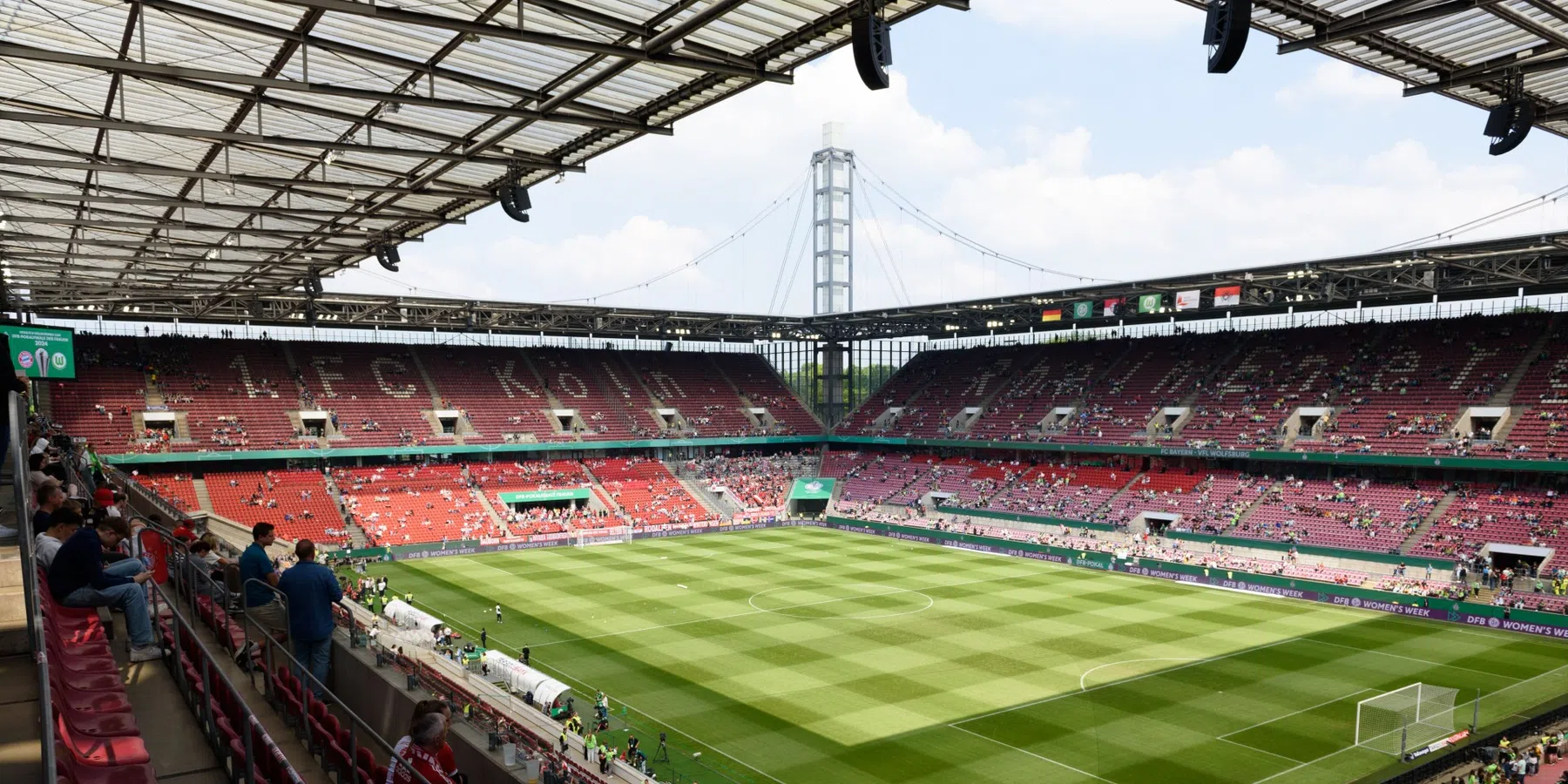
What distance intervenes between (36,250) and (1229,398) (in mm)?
52773

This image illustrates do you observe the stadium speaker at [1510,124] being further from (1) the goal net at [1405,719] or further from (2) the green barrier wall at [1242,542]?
(2) the green barrier wall at [1242,542]

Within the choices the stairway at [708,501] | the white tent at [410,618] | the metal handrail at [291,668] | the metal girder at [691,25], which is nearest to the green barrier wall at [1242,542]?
the stairway at [708,501]

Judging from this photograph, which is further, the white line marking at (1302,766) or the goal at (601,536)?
the goal at (601,536)

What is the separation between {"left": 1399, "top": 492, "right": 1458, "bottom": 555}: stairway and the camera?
1582 inches

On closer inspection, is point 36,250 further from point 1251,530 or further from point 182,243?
point 1251,530

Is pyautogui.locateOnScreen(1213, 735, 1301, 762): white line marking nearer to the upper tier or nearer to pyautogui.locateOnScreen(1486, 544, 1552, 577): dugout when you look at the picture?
pyautogui.locateOnScreen(1486, 544, 1552, 577): dugout

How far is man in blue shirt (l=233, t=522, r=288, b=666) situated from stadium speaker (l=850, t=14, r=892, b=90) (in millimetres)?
7974

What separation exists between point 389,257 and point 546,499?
34626 millimetres

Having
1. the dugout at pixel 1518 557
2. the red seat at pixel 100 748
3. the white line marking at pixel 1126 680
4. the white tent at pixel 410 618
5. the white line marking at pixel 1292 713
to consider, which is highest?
the red seat at pixel 100 748

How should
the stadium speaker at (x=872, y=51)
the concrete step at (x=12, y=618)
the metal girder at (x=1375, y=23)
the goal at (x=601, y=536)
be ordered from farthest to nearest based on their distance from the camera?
the goal at (x=601, y=536) → the metal girder at (x=1375, y=23) → the stadium speaker at (x=872, y=51) → the concrete step at (x=12, y=618)

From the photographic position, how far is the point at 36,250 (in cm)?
2722

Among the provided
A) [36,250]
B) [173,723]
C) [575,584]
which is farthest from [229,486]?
[173,723]

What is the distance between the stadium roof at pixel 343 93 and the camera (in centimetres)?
1203

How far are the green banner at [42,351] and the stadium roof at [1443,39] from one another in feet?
108
